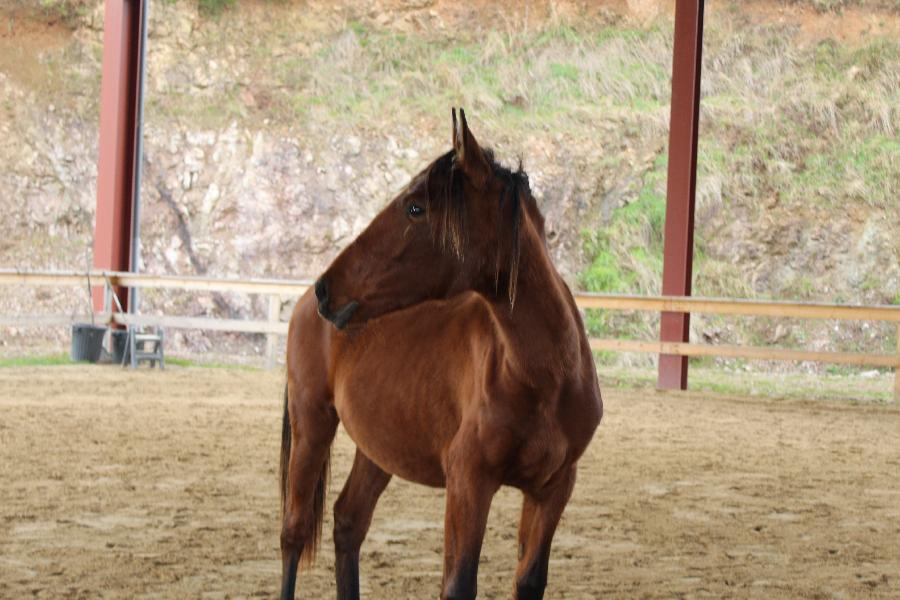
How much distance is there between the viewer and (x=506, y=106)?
71.8 ft

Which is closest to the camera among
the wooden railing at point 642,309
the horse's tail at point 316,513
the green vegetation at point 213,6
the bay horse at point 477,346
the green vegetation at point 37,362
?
the bay horse at point 477,346

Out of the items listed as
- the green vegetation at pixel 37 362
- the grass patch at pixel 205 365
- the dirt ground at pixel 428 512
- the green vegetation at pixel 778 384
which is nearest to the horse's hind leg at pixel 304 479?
the dirt ground at pixel 428 512

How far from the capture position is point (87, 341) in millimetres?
12531

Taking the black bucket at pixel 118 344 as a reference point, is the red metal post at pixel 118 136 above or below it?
above

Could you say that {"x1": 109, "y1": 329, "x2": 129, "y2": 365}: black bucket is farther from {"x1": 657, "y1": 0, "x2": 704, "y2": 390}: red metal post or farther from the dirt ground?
{"x1": 657, "y1": 0, "x2": 704, "y2": 390}: red metal post

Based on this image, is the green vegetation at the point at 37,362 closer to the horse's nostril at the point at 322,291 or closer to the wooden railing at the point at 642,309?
the wooden railing at the point at 642,309

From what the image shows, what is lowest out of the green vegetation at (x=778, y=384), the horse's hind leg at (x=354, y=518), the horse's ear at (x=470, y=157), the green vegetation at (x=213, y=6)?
the green vegetation at (x=778, y=384)

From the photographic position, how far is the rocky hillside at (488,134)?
61.9 feet

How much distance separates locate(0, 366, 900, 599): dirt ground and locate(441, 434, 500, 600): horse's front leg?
109 cm

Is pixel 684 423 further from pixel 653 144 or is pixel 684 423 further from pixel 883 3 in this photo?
pixel 883 3

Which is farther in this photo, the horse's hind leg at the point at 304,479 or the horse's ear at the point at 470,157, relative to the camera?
the horse's hind leg at the point at 304,479

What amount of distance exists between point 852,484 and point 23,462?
4.66m

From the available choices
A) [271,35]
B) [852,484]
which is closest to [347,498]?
[852,484]

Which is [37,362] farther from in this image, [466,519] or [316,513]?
[466,519]
